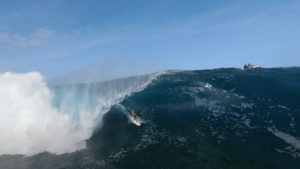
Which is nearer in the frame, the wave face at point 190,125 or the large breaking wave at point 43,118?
the wave face at point 190,125

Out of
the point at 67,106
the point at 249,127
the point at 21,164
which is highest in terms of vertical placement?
the point at 67,106

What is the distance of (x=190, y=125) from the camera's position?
1247cm

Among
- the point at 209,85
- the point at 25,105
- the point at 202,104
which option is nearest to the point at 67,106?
the point at 25,105

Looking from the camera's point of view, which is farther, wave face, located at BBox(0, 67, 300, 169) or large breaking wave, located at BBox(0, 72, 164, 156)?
large breaking wave, located at BBox(0, 72, 164, 156)

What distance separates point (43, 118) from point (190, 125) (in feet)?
35.0

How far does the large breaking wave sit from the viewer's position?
38.3ft

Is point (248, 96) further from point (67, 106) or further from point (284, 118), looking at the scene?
point (67, 106)

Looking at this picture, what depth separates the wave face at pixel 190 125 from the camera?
8520mm

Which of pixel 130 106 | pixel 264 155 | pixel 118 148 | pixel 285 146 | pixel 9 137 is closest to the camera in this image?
pixel 264 155

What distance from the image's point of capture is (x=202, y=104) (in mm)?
15758

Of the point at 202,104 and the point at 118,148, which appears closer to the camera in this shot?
the point at 118,148

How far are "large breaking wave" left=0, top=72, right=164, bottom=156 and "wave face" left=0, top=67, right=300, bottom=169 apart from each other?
0.18 m

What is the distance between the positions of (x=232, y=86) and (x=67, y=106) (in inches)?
636

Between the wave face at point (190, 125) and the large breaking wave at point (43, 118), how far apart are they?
0.59ft
